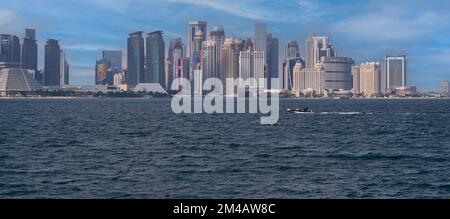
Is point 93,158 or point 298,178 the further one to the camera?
point 93,158

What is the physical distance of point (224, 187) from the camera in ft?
88.4

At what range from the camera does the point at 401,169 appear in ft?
110

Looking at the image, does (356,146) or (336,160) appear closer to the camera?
(336,160)

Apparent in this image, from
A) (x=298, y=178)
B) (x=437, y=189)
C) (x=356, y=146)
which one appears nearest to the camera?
(x=437, y=189)

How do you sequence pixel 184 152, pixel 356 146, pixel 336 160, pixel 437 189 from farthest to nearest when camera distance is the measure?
pixel 356 146 → pixel 184 152 → pixel 336 160 → pixel 437 189

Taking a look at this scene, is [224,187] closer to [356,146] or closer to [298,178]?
[298,178]

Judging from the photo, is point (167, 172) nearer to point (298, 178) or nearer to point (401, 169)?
point (298, 178)
